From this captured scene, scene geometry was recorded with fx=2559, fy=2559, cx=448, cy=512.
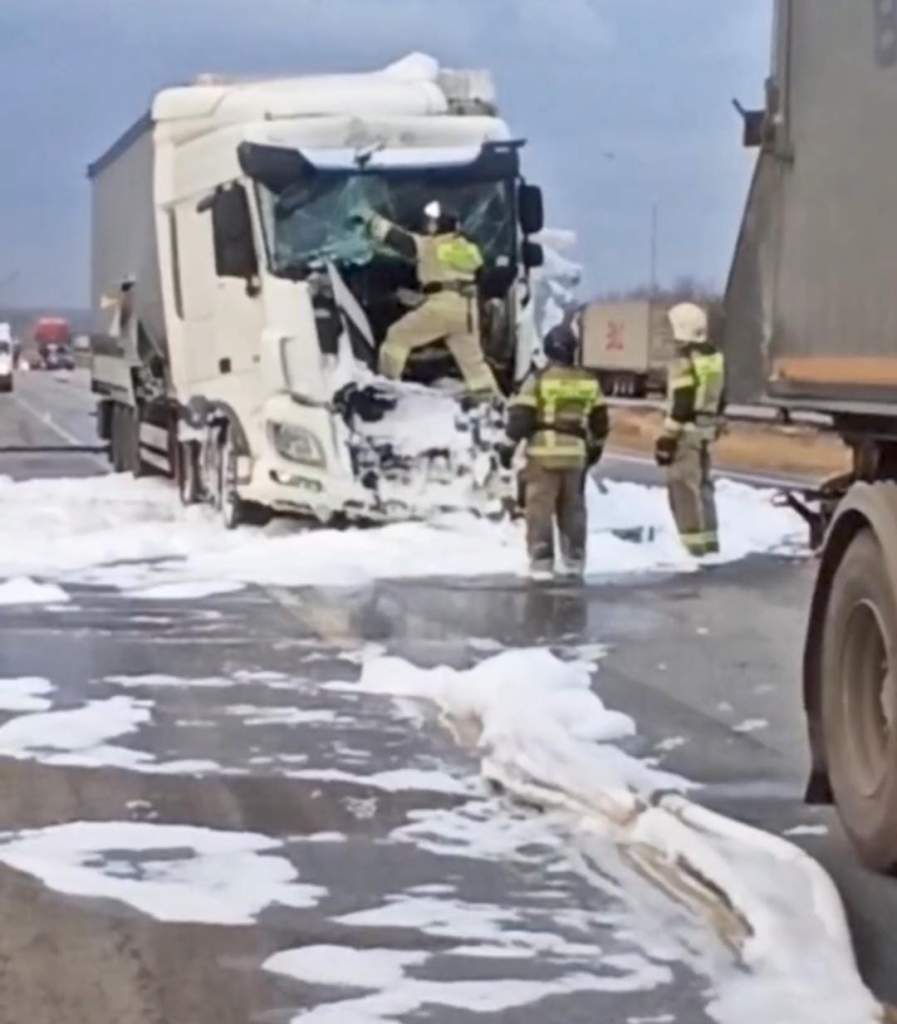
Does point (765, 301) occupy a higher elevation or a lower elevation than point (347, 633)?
higher

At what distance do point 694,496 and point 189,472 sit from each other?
6.48m

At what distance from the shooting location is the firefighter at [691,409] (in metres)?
17.7

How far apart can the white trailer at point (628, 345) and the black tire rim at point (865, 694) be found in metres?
53.1

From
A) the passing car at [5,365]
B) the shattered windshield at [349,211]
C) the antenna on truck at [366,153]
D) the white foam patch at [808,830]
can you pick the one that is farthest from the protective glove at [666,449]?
the passing car at [5,365]

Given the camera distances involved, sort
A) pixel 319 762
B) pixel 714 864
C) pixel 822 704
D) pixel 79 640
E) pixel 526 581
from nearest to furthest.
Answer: pixel 714 864
pixel 822 704
pixel 319 762
pixel 79 640
pixel 526 581

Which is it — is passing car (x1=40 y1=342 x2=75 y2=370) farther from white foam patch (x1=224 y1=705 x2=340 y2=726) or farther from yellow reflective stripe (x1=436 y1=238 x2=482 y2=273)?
white foam patch (x1=224 y1=705 x2=340 y2=726)

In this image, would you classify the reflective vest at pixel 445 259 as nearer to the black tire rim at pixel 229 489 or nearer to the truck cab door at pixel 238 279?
the truck cab door at pixel 238 279

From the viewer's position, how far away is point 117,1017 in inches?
247

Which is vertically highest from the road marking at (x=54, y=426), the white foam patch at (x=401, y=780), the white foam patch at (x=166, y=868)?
the white foam patch at (x=166, y=868)

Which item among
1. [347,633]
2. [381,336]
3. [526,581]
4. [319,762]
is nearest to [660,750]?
[319,762]

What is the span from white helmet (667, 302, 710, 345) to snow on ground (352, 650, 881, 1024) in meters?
5.75

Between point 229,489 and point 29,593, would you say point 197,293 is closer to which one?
point 229,489

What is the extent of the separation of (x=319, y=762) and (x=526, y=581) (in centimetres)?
722

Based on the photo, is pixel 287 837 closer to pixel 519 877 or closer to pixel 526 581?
pixel 519 877
